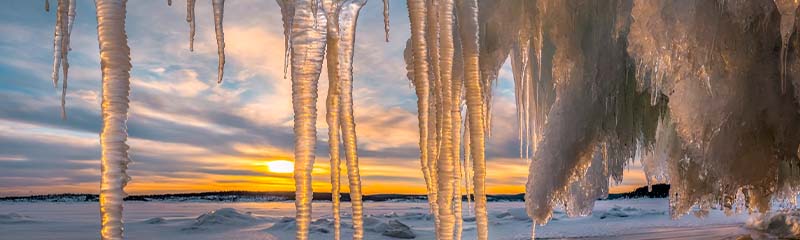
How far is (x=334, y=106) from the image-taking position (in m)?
1.59

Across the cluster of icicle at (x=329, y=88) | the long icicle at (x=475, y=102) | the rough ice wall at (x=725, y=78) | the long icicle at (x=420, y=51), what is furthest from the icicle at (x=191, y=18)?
the rough ice wall at (x=725, y=78)

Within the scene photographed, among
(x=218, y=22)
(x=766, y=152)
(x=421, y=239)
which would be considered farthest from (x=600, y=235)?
(x=218, y=22)

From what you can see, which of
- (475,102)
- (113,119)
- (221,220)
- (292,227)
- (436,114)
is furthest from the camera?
(221,220)

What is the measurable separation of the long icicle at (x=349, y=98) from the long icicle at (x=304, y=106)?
15cm

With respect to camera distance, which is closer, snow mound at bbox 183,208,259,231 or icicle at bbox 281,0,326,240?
icicle at bbox 281,0,326,240

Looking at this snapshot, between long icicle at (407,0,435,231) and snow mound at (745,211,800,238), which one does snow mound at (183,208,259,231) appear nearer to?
snow mound at (745,211,800,238)

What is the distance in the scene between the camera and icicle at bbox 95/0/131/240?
3.96 feet

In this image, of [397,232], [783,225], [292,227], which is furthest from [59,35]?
[292,227]

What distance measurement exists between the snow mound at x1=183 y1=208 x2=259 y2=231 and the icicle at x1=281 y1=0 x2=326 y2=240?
21302 millimetres

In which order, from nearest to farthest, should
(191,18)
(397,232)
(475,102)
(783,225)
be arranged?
(191,18)
(475,102)
(783,225)
(397,232)

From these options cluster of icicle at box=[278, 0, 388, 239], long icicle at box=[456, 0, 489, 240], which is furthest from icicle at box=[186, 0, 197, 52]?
long icicle at box=[456, 0, 489, 240]

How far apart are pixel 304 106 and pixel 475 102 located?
568mm

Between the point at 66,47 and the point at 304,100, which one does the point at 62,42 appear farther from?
the point at 304,100

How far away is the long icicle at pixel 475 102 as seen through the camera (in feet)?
5.89
